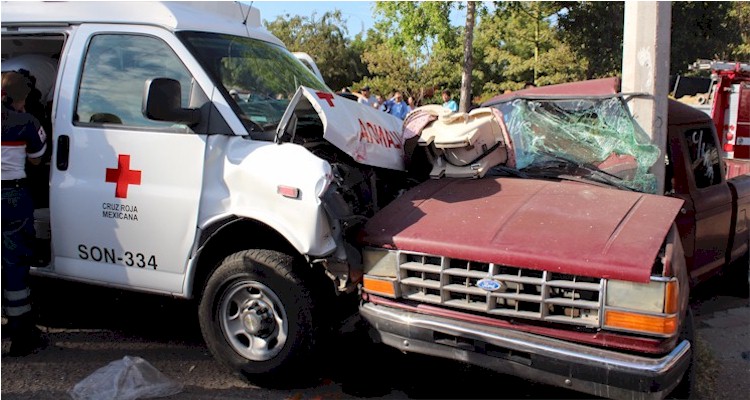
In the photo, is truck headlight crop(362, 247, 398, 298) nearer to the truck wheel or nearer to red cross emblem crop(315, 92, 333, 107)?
red cross emblem crop(315, 92, 333, 107)

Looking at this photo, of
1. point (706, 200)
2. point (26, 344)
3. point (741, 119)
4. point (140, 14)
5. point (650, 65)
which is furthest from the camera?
point (741, 119)

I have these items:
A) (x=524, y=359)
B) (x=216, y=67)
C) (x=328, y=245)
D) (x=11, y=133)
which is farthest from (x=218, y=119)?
(x=524, y=359)

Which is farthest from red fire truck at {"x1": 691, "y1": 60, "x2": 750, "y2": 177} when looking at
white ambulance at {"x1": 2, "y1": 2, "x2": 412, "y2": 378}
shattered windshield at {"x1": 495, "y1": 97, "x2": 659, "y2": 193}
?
white ambulance at {"x1": 2, "y1": 2, "x2": 412, "y2": 378}

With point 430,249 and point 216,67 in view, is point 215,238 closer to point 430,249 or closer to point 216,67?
point 216,67

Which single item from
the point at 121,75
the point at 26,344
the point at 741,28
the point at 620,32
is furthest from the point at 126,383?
the point at 741,28

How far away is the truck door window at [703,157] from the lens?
536cm

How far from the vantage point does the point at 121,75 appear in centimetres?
447

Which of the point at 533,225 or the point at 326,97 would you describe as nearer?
the point at 533,225

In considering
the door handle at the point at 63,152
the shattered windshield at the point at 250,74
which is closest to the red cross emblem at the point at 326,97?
the shattered windshield at the point at 250,74

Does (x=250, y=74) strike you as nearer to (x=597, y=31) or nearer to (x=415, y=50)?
(x=415, y=50)

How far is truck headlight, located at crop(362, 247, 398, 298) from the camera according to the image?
3699mm

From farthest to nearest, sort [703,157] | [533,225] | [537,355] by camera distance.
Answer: [703,157], [533,225], [537,355]

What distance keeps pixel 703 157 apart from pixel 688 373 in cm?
232

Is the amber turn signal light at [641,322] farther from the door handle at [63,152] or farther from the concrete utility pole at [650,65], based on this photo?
the door handle at [63,152]
